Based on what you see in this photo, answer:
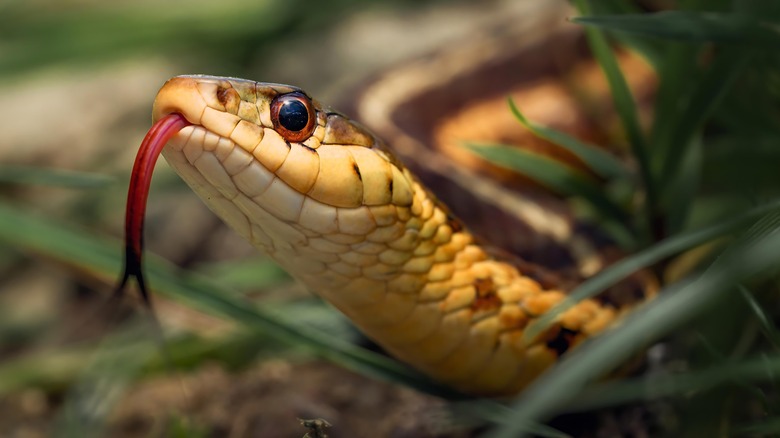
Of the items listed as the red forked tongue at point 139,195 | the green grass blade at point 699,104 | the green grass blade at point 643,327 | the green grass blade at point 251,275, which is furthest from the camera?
the green grass blade at point 251,275

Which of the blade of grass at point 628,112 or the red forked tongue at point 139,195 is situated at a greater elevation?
the blade of grass at point 628,112

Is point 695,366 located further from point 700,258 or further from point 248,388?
point 248,388

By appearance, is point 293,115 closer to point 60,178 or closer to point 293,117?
point 293,117

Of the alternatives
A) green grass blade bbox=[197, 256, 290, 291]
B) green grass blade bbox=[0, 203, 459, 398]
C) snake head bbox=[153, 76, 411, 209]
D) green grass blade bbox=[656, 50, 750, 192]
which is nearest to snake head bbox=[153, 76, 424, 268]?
snake head bbox=[153, 76, 411, 209]

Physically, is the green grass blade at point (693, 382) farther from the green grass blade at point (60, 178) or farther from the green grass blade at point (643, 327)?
the green grass blade at point (60, 178)

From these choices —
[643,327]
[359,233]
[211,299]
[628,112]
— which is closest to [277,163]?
[359,233]

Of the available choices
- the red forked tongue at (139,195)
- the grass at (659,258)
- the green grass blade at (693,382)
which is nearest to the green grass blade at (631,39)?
the grass at (659,258)

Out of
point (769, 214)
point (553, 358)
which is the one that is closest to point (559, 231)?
point (553, 358)

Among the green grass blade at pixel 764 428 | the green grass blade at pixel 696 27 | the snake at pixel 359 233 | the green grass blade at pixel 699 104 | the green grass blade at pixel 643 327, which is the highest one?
the green grass blade at pixel 699 104
